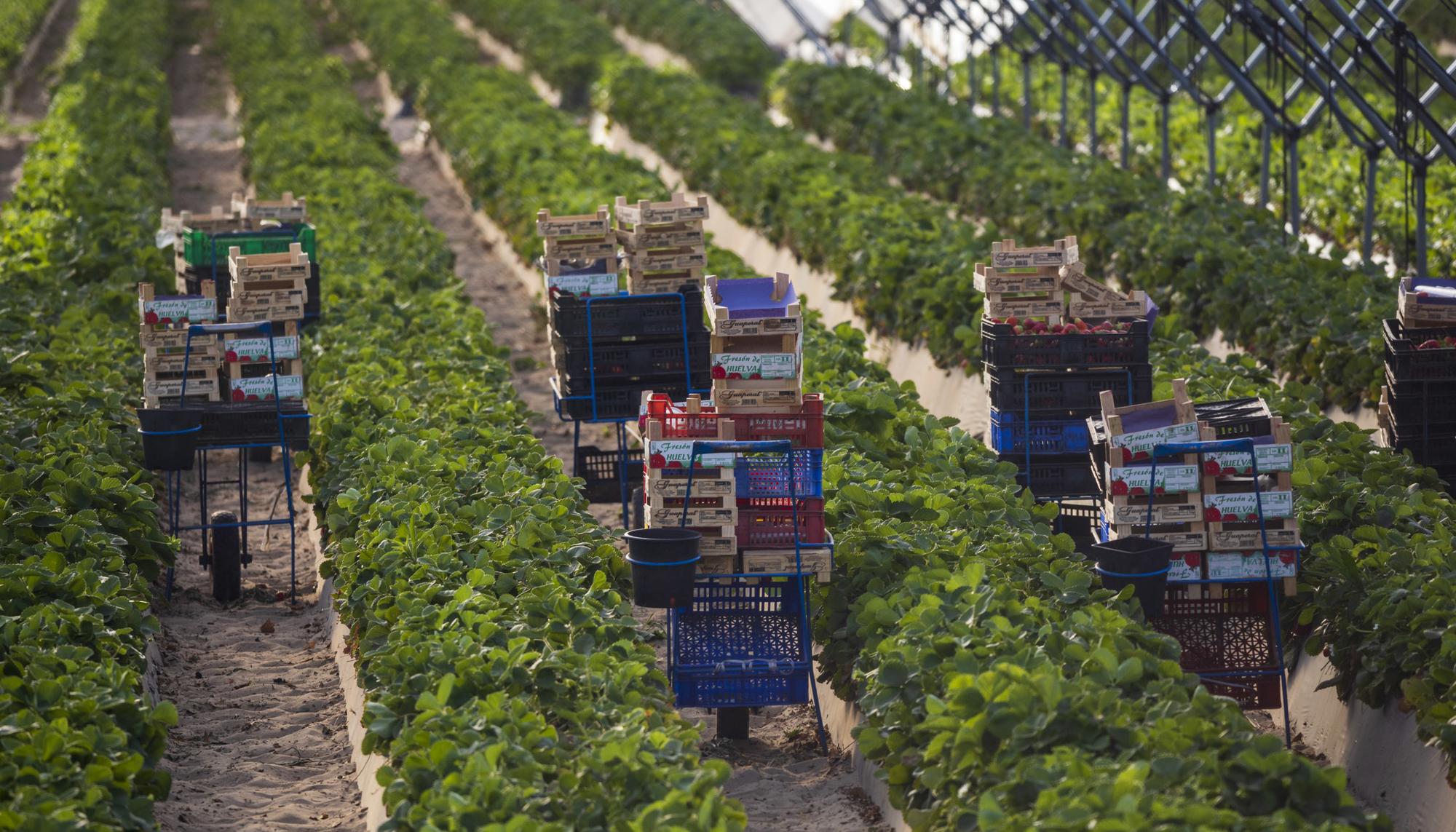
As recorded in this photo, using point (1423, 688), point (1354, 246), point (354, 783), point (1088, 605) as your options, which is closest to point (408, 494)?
point (354, 783)

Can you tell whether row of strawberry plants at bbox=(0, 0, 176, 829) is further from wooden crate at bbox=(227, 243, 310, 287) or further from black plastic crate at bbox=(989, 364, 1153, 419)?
black plastic crate at bbox=(989, 364, 1153, 419)

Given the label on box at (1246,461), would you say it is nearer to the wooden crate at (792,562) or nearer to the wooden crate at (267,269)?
the wooden crate at (792,562)

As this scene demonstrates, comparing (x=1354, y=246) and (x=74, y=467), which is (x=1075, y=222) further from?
(x=74, y=467)

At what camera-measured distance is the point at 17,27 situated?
41.2m

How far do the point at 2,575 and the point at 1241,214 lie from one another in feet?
35.8

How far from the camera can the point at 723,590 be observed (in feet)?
28.5

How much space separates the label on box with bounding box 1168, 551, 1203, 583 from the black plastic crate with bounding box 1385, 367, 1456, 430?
2366mm

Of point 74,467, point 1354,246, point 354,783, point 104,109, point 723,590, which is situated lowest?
point 354,783

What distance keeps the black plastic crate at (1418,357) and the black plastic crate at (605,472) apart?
4425 mm

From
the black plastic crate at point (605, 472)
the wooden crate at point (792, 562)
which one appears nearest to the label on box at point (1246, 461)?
the wooden crate at point (792, 562)

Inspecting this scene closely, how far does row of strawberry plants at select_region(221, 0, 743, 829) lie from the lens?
20.5 ft

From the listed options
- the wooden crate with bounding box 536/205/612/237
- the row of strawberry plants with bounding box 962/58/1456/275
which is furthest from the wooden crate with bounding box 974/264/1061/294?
the row of strawberry plants with bounding box 962/58/1456/275

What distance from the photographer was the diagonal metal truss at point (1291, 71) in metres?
13.5

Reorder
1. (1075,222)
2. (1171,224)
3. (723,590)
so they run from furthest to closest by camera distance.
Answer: (1075,222)
(1171,224)
(723,590)
